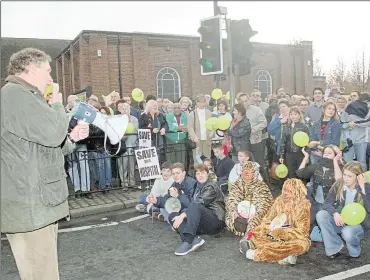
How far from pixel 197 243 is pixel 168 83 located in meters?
21.3

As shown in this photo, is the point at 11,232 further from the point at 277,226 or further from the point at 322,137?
the point at 322,137

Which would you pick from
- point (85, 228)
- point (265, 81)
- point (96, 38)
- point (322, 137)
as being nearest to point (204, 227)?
point (85, 228)

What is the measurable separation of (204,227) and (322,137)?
295 cm

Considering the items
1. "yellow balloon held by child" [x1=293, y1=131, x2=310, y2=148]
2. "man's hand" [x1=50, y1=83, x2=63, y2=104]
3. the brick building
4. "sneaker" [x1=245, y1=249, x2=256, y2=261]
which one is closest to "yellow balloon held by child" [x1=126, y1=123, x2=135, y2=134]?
"yellow balloon held by child" [x1=293, y1=131, x2=310, y2=148]

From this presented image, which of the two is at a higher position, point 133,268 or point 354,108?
point 354,108

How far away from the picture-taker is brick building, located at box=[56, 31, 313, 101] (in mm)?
22688

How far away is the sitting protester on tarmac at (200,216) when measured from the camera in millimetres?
5023

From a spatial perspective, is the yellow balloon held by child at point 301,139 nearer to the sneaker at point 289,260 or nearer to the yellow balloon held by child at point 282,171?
the yellow balloon held by child at point 282,171

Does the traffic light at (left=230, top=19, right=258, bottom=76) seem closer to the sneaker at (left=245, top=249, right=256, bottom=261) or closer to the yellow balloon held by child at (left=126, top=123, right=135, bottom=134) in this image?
the yellow balloon held by child at (left=126, top=123, right=135, bottom=134)

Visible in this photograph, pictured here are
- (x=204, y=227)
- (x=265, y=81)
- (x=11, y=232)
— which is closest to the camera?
(x=11, y=232)

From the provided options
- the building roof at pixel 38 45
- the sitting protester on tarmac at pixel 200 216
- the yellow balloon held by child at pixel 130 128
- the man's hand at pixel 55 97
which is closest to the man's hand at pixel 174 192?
the sitting protester on tarmac at pixel 200 216

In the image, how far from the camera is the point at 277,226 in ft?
15.6

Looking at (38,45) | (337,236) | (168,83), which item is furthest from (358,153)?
(38,45)

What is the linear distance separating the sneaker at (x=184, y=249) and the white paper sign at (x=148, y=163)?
9.21 feet
